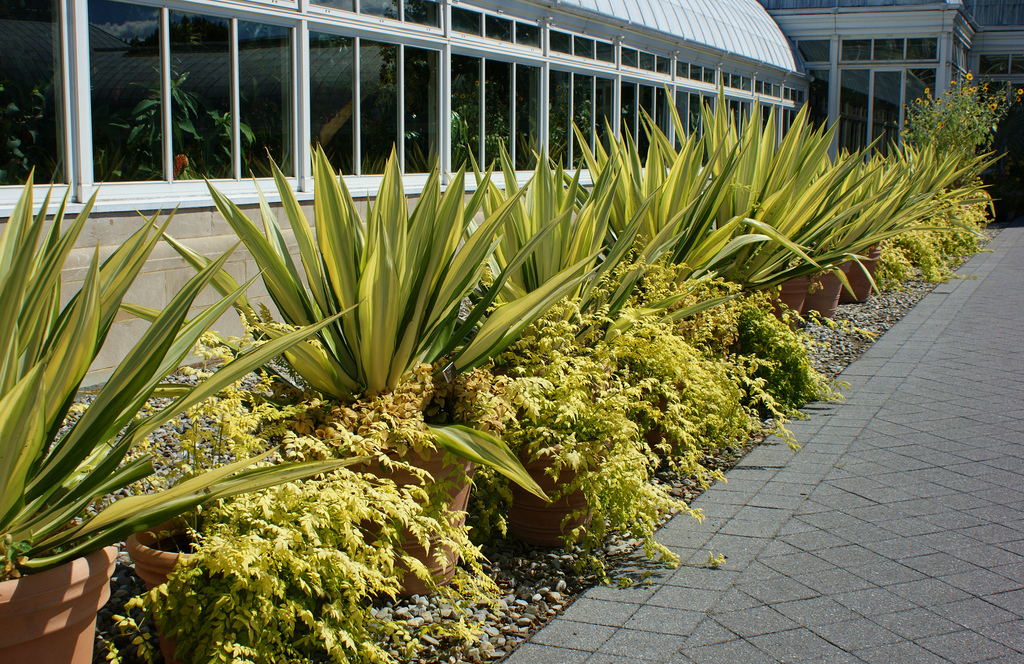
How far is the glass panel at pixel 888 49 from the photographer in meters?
21.9

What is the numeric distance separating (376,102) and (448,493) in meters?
6.01

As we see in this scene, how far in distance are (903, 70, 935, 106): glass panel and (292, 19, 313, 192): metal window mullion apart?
19.3m

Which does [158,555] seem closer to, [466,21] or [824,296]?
[824,296]

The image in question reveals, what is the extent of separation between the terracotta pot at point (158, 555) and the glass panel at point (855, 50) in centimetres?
2365

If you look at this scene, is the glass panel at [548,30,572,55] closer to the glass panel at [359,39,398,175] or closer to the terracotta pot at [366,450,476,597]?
the glass panel at [359,39,398,175]

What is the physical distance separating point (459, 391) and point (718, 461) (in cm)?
181

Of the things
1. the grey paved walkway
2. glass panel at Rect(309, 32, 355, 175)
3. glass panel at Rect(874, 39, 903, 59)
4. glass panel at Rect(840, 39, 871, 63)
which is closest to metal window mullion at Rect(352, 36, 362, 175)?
glass panel at Rect(309, 32, 355, 175)

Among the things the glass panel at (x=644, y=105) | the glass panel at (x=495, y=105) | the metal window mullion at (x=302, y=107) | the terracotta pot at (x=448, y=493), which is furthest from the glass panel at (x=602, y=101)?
the terracotta pot at (x=448, y=493)

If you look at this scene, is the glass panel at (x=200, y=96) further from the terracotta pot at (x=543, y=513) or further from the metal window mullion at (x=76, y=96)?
the terracotta pot at (x=543, y=513)

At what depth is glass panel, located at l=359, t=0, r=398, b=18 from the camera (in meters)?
7.48

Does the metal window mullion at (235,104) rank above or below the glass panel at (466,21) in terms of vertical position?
below

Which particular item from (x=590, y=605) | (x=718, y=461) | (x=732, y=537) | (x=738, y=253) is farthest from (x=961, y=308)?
(x=590, y=605)

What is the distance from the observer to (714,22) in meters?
16.4

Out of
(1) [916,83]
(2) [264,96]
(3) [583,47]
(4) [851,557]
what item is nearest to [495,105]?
(3) [583,47]
